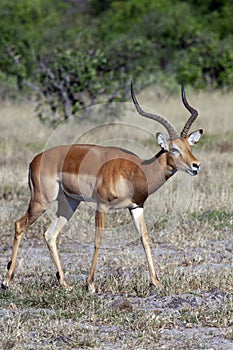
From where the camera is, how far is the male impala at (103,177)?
700 cm

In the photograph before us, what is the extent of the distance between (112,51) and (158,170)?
15.0 m

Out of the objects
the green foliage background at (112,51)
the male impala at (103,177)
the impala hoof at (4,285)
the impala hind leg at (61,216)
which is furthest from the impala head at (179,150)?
the green foliage background at (112,51)

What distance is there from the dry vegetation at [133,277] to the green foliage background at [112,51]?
473 cm

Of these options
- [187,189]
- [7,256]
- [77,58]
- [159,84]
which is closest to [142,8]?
[159,84]

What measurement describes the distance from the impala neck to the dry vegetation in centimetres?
83

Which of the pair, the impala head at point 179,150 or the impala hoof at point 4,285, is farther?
the impala hoof at point 4,285

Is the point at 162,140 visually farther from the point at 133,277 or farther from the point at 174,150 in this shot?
the point at 133,277

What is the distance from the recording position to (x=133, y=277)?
7.28m

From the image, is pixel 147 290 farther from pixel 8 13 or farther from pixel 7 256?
pixel 8 13

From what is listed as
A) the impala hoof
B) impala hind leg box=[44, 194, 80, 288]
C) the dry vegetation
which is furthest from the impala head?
the impala hoof

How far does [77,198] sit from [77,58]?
10.8m

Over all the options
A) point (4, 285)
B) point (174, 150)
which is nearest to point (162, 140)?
point (174, 150)

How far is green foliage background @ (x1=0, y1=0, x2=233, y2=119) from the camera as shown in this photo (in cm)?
1806

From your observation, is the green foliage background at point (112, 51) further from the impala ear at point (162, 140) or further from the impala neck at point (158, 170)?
the impala ear at point (162, 140)
